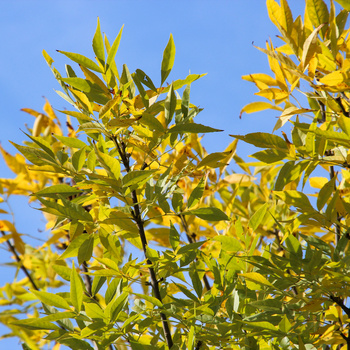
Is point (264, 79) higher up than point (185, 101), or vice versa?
point (264, 79)

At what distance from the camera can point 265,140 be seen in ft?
2.43

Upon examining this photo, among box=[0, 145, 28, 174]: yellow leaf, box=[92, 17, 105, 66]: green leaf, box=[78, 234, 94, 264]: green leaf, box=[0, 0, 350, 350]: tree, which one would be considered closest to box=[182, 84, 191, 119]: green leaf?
box=[0, 0, 350, 350]: tree

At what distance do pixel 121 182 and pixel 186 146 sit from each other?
434 mm

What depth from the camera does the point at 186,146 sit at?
3.56ft

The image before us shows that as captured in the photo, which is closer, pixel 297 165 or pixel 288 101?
pixel 297 165

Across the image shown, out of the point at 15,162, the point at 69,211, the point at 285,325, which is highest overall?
the point at 15,162

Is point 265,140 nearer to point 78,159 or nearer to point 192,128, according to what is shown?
point 192,128

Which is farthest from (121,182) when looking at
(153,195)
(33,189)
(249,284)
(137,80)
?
(33,189)

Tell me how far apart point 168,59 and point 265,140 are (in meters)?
0.23

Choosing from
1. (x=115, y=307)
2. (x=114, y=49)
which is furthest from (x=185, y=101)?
(x=115, y=307)

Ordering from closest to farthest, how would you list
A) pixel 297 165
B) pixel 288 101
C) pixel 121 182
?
pixel 121 182, pixel 297 165, pixel 288 101

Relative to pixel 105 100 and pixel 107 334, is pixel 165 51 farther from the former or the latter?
pixel 107 334

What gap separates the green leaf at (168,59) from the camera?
2.44 ft

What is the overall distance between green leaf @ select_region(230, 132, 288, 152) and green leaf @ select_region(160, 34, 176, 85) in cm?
19
